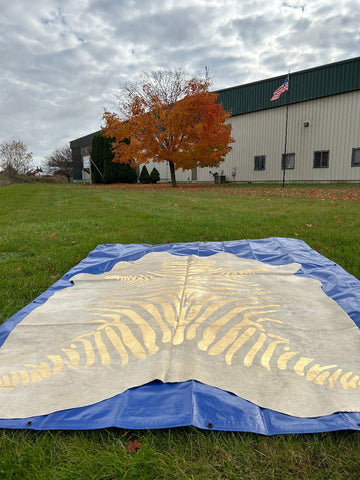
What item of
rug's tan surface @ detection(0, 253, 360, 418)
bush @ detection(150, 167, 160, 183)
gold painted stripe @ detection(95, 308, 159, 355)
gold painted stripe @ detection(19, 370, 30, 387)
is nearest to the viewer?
rug's tan surface @ detection(0, 253, 360, 418)

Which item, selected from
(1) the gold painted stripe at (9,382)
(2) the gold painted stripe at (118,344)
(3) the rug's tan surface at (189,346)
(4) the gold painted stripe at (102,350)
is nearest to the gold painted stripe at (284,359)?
(3) the rug's tan surface at (189,346)

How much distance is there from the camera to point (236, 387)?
5.20 feet

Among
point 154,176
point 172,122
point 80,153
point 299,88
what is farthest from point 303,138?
point 80,153

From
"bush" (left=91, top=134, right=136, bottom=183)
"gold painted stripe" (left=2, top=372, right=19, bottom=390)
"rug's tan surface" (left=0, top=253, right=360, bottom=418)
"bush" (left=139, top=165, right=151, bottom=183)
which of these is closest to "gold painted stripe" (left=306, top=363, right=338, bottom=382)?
"rug's tan surface" (left=0, top=253, right=360, bottom=418)

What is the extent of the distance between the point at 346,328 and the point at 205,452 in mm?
1330

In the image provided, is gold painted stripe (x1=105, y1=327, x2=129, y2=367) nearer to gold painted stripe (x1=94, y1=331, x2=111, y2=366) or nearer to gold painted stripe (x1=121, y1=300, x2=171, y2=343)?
gold painted stripe (x1=94, y1=331, x2=111, y2=366)

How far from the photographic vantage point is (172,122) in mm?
16797

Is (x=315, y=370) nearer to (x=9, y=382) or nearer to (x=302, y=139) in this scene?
(x=9, y=382)

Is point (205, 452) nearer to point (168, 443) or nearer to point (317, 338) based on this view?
point (168, 443)

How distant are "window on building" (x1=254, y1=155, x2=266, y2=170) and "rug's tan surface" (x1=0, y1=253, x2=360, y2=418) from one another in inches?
796

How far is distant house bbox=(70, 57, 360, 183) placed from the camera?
17.5m

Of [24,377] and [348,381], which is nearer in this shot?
[348,381]

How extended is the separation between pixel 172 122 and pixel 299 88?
28.6 feet

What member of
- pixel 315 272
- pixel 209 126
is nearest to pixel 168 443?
pixel 315 272
